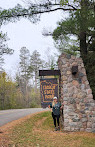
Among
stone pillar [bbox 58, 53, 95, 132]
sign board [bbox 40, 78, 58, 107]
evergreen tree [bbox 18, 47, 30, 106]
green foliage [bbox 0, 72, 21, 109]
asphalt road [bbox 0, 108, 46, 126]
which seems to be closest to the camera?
stone pillar [bbox 58, 53, 95, 132]

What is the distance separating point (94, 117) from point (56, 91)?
217cm

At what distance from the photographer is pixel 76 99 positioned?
772 centimetres

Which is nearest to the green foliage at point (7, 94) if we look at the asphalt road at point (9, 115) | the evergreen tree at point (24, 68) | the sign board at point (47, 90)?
the asphalt road at point (9, 115)

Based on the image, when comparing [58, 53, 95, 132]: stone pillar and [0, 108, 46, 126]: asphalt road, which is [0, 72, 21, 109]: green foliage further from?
[58, 53, 95, 132]: stone pillar

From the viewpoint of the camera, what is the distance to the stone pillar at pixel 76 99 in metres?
7.40

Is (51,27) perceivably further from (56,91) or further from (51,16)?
(56,91)

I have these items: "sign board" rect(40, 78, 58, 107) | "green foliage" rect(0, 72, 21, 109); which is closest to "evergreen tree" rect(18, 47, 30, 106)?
"green foliage" rect(0, 72, 21, 109)

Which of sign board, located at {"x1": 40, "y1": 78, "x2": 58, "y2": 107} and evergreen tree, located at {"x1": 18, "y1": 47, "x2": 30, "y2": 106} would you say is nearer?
sign board, located at {"x1": 40, "y1": 78, "x2": 58, "y2": 107}

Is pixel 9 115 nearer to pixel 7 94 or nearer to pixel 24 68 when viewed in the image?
pixel 7 94

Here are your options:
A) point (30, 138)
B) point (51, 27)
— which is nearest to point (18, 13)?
point (51, 27)

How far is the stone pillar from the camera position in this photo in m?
7.40

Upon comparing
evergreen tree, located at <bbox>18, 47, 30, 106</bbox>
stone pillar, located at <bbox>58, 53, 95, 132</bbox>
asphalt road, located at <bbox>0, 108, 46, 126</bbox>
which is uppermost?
evergreen tree, located at <bbox>18, 47, 30, 106</bbox>

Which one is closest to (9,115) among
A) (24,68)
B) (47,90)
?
(47,90)

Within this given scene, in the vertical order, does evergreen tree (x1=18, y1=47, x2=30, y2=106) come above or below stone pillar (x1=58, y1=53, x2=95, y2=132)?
above
